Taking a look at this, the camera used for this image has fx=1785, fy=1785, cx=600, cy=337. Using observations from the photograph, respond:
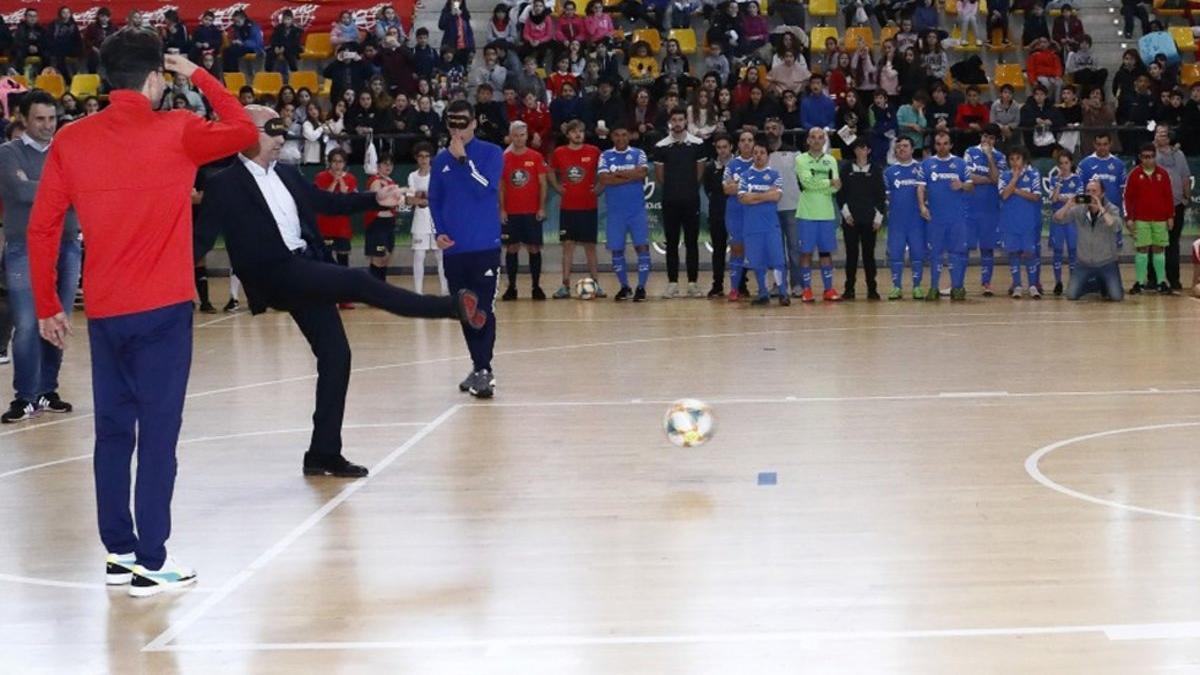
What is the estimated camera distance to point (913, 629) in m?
6.87

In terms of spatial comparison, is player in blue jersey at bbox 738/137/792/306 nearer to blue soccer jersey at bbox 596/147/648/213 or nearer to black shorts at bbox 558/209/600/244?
blue soccer jersey at bbox 596/147/648/213

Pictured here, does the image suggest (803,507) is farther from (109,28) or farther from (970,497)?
(109,28)

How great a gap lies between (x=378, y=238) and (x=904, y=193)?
22.6ft

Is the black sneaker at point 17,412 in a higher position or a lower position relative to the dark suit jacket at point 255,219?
lower

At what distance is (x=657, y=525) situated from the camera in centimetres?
899

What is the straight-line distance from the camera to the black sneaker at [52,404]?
45.4 ft

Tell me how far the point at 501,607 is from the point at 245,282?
3934mm

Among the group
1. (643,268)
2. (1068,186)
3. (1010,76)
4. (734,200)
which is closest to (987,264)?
(1068,186)

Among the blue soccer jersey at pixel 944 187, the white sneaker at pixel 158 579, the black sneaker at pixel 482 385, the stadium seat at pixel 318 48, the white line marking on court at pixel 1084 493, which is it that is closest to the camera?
the white sneaker at pixel 158 579

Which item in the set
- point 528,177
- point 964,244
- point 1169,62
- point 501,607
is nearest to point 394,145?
point 528,177

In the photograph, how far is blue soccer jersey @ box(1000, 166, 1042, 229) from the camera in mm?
22797

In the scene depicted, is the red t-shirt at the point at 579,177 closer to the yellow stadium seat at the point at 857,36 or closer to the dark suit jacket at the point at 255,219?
the yellow stadium seat at the point at 857,36

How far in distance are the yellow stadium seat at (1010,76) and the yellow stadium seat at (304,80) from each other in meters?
11.3

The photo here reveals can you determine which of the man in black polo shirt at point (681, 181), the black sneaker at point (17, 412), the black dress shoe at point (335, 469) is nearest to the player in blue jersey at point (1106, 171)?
the man in black polo shirt at point (681, 181)
